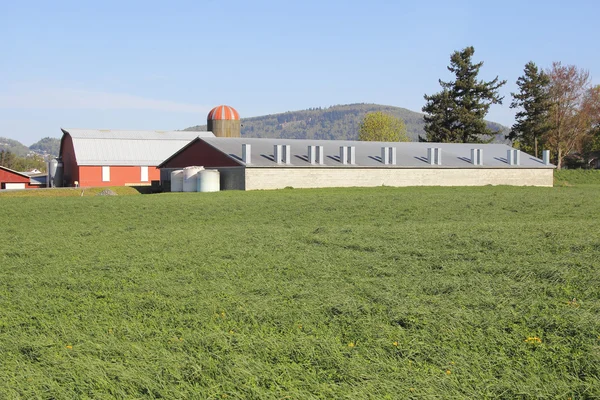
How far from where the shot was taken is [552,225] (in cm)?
1560

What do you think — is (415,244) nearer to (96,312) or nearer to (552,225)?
(552,225)

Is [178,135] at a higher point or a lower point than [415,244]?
higher

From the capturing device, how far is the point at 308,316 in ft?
25.2

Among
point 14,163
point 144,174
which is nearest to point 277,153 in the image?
point 144,174

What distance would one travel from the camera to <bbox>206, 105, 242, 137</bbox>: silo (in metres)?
65.1

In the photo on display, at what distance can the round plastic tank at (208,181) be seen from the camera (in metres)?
40.4

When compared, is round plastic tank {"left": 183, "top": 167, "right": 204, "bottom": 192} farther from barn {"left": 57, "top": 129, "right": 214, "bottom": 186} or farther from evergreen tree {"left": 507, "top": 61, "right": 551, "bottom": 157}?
evergreen tree {"left": 507, "top": 61, "right": 551, "bottom": 157}

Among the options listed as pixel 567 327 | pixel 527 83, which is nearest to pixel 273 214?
pixel 567 327

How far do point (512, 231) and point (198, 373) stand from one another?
33.8ft

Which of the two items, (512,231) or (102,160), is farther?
(102,160)

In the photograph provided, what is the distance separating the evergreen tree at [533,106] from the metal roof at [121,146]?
115ft

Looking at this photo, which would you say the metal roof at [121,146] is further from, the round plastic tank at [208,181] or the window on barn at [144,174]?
the round plastic tank at [208,181]

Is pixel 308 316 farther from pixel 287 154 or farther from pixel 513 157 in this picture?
pixel 513 157

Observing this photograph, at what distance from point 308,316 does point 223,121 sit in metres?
58.8
